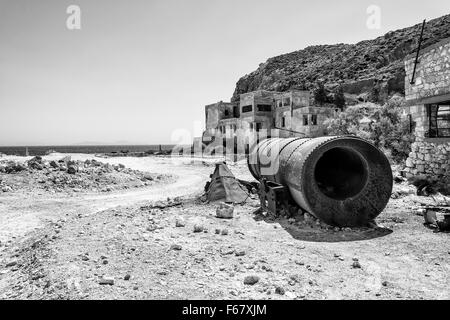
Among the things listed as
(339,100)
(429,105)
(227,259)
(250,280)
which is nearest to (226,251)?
(227,259)

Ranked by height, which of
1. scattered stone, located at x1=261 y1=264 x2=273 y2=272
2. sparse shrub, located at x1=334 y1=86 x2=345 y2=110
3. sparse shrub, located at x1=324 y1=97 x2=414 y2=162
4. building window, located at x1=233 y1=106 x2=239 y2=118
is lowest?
scattered stone, located at x1=261 y1=264 x2=273 y2=272

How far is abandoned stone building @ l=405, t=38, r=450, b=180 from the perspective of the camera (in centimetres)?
1048

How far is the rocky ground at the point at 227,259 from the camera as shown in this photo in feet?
13.6

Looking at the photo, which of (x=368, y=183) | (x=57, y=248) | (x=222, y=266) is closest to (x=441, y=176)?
(x=368, y=183)

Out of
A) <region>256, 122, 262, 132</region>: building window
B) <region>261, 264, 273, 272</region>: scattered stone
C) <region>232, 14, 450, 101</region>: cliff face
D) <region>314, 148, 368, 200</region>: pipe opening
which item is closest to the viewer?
<region>261, 264, 273, 272</region>: scattered stone

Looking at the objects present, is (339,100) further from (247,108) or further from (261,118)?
(247,108)

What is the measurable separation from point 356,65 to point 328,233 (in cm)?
7410

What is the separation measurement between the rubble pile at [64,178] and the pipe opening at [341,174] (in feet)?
31.8

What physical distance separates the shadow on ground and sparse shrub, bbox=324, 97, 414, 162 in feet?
29.6

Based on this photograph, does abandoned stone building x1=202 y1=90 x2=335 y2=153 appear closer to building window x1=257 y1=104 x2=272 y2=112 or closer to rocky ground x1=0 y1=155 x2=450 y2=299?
building window x1=257 y1=104 x2=272 y2=112

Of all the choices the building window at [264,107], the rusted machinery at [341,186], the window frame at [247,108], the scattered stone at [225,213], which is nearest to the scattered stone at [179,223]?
the scattered stone at [225,213]

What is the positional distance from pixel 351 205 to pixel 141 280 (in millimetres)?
4731

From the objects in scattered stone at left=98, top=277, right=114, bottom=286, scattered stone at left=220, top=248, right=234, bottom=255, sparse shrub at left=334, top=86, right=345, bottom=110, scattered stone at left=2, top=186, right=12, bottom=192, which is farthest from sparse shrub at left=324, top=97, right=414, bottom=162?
sparse shrub at left=334, top=86, right=345, bottom=110

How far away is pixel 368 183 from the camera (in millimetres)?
7211
